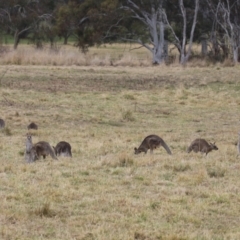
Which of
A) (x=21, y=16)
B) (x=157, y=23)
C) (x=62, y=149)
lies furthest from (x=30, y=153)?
(x=21, y=16)

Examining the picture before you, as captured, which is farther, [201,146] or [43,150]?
[201,146]

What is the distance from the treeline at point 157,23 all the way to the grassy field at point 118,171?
59.6 feet

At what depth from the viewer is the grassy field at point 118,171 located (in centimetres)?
757

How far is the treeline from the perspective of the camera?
41.6 m

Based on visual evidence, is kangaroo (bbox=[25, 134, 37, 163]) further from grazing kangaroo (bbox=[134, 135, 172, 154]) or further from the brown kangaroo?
grazing kangaroo (bbox=[134, 135, 172, 154])

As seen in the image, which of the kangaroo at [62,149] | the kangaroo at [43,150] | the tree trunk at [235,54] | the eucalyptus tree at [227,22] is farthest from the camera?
the eucalyptus tree at [227,22]

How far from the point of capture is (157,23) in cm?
4441

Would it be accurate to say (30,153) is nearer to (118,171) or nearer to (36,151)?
(36,151)

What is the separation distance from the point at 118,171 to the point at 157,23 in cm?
3464

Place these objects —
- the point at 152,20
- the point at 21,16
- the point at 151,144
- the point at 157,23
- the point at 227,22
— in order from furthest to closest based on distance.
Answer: the point at 21,16, the point at 157,23, the point at 152,20, the point at 227,22, the point at 151,144

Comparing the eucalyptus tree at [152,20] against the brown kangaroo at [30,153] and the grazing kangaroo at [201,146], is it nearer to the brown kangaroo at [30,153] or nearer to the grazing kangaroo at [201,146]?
the grazing kangaroo at [201,146]

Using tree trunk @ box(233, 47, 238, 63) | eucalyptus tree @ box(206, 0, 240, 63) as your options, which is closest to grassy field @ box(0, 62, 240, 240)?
tree trunk @ box(233, 47, 238, 63)

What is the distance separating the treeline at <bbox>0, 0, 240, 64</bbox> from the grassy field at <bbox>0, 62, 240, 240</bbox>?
18174mm

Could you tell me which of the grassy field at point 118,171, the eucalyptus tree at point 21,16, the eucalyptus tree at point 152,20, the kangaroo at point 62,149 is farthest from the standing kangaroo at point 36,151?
the eucalyptus tree at point 21,16
